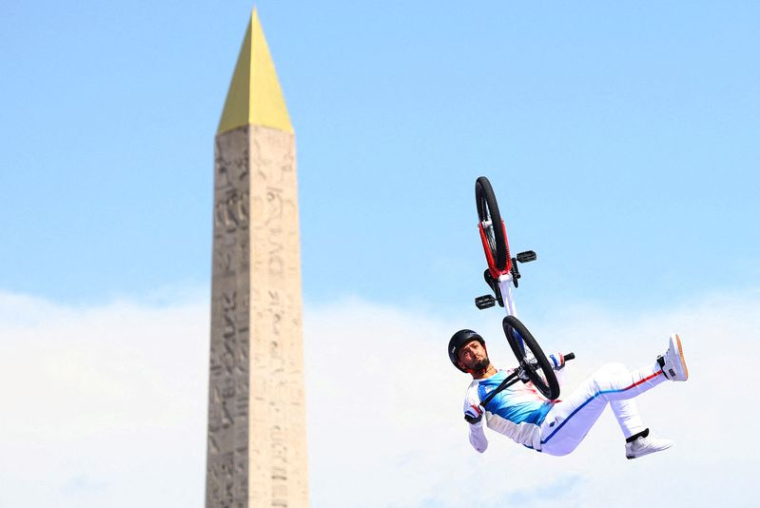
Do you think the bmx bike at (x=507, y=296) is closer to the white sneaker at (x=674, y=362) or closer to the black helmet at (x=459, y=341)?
the black helmet at (x=459, y=341)

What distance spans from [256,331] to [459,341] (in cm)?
491

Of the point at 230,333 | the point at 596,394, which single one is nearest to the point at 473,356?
the point at 596,394

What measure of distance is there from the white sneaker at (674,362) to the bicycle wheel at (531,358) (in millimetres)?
1231

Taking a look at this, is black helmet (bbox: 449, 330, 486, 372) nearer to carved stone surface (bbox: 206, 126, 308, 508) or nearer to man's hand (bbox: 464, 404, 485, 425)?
man's hand (bbox: 464, 404, 485, 425)

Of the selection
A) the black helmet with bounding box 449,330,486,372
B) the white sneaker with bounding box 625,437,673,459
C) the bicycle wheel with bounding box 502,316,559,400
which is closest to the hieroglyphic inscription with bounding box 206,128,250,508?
the bicycle wheel with bounding box 502,316,559,400

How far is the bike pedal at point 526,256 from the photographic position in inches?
674

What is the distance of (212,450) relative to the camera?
1239cm

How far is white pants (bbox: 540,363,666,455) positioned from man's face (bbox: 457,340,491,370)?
93 centimetres

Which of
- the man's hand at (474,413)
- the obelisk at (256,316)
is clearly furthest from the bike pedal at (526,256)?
the obelisk at (256,316)

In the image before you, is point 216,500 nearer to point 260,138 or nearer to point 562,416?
point 260,138

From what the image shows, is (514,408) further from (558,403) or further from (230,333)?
(230,333)

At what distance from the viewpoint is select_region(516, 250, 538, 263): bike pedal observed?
17125mm

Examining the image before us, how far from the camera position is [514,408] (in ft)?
54.4

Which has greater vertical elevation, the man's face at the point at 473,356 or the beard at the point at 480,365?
the man's face at the point at 473,356
